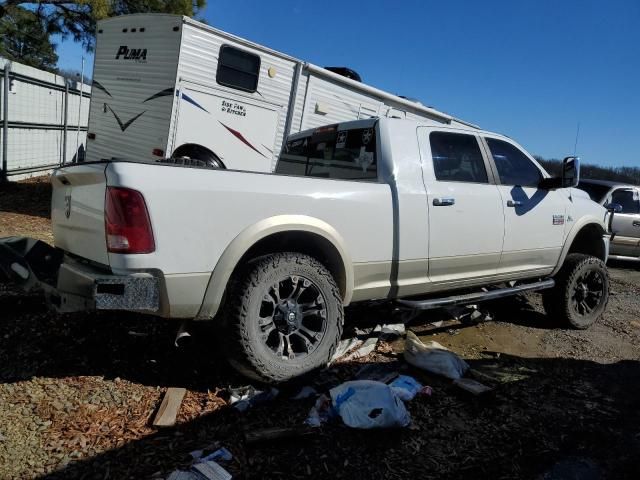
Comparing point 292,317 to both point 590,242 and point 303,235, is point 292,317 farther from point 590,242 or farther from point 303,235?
point 590,242

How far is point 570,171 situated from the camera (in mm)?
4816

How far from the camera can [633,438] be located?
321cm

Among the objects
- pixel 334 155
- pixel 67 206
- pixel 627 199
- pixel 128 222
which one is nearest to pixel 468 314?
pixel 334 155

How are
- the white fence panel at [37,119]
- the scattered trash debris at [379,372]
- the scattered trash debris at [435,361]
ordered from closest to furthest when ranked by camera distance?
the scattered trash debris at [379,372] < the scattered trash debris at [435,361] < the white fence panel at [37,119]

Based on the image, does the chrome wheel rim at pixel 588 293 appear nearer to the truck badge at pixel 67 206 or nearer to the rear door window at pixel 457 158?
the rear door window at pixel 457 158

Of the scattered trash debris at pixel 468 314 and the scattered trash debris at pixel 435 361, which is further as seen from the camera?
the scattered trash debris at pixel 468 314

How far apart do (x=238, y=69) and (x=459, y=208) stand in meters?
5.34

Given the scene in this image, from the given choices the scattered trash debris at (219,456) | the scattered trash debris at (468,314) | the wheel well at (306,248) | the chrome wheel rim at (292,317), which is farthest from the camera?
the scattered trash debris at (468,314)

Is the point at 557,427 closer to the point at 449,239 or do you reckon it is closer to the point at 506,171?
the point at 449,239

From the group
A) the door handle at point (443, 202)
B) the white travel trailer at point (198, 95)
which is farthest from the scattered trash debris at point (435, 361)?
the white travel trailer at point (198, 95)

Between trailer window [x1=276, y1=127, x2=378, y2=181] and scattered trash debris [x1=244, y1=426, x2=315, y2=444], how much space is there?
1.94m

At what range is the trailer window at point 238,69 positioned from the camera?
802 cm

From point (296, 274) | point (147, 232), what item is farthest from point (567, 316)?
point (147, 232)

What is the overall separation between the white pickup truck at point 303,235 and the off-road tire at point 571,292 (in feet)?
1.05
